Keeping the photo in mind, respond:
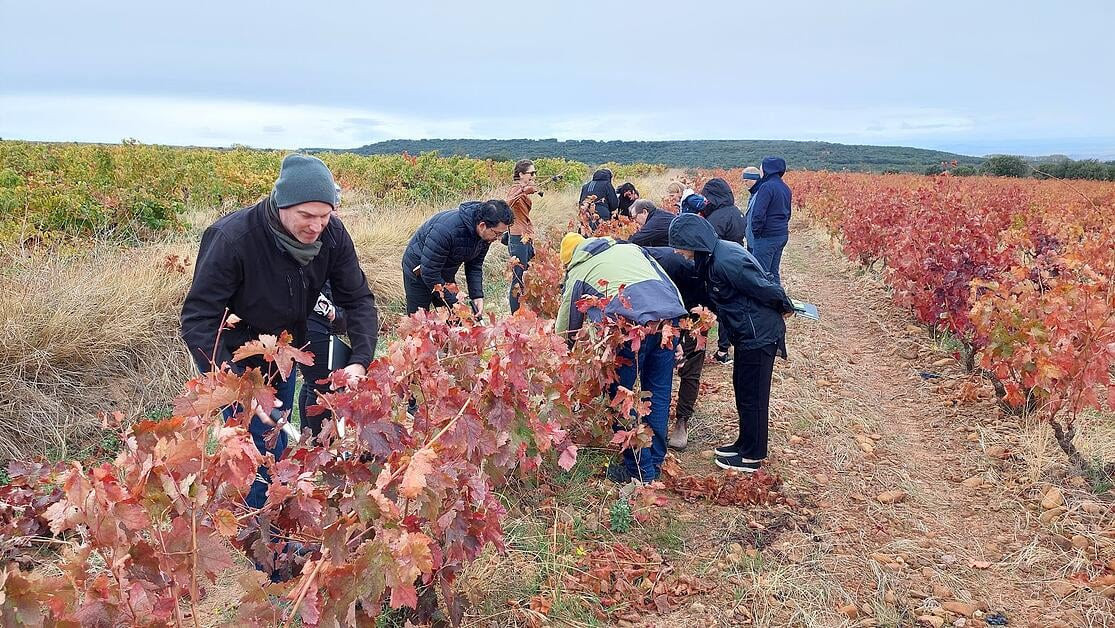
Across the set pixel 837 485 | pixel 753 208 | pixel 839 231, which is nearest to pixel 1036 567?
pixel 837 485

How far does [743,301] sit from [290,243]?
2309mm

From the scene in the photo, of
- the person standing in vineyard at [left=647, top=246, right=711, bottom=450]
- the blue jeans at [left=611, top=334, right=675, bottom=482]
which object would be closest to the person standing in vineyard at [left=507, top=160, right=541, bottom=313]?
the person standing in vineyard at [left=647, top=246, right=711, bottom=450]

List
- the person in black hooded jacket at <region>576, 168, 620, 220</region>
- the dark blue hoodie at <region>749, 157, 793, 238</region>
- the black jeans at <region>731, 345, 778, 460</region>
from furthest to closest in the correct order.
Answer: the person in black hooded jacket at <region>576, 168, 620, 220</region>
the dark blue hoodie at <region>749, 157, 793, 238</region>
the black jeans at <region>731, 345, 778, 460</region>

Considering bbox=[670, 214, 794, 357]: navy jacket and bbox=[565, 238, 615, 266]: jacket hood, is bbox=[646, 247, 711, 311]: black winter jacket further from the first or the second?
bbox=[565, 238, 615, 266]: jacket hood

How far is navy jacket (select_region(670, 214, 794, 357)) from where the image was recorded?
12.1 ft

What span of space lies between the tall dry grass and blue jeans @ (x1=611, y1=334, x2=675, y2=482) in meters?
3.41

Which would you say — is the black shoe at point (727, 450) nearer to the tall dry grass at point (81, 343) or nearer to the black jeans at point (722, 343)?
the black jeans at point (722, 343)

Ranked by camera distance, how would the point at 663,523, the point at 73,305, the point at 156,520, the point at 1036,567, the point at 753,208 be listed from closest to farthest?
the point at 156,520 < the point at 1036,567 < the point at 663,523 < the point at 73,305 < the point at 753,208

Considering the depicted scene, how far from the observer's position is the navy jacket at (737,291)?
12.1 ft

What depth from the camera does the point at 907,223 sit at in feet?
28.1

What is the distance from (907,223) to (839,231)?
5.06 m

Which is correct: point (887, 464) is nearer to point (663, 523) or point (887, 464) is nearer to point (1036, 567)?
point (1036, 567)

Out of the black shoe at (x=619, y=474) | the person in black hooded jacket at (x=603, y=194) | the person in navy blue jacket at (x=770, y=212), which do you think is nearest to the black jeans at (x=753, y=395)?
the black shoe at (x=619, y=474)

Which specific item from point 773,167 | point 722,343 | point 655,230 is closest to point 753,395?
point 655,230
